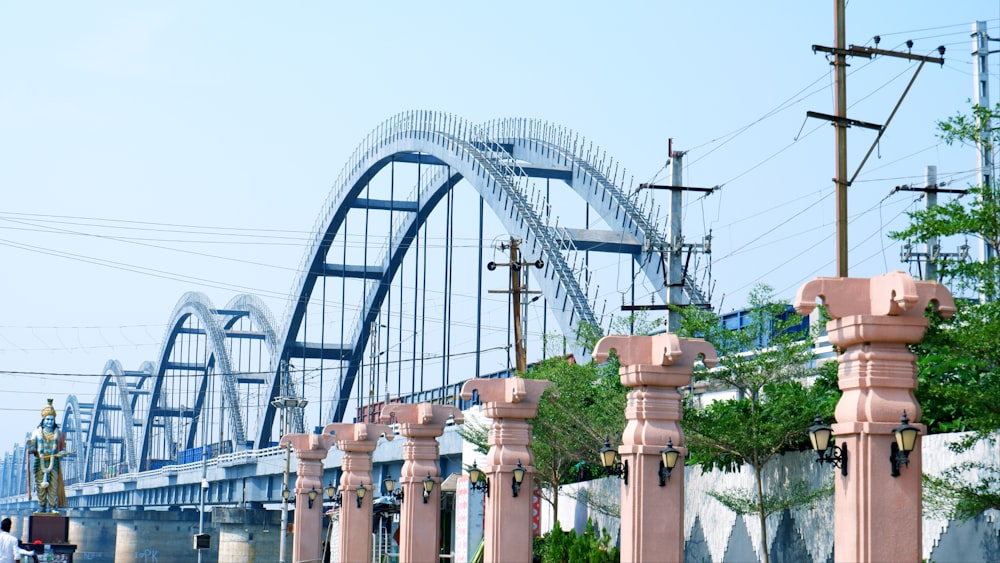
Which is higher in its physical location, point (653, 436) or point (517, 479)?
point (653, 436)

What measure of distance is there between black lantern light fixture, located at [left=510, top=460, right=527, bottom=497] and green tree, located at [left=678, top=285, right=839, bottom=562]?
9.70ft

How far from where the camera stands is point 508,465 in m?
23.2

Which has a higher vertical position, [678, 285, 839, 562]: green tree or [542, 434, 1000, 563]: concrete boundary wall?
[678, 285, 839, 562]: green tree

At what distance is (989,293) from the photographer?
16.4 meters

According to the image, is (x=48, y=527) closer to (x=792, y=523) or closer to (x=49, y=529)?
(x=49, y=529)

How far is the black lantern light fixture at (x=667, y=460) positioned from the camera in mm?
18531

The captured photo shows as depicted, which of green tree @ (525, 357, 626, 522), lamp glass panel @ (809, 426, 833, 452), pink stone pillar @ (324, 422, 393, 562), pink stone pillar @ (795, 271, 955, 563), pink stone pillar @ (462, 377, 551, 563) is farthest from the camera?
pink stone pillar @ (324, 422, 393, 562)

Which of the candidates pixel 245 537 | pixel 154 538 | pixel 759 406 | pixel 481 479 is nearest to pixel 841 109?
pixel 759 406

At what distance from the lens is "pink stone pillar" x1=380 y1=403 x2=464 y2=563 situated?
27984 mm

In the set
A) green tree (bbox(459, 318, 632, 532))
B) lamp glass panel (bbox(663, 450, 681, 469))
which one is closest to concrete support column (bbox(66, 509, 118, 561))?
green tree (bbox(459, 318, 632, 532))

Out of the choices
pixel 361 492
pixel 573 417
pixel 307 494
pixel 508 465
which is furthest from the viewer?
pixel 307 494

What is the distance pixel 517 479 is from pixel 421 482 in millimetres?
5753

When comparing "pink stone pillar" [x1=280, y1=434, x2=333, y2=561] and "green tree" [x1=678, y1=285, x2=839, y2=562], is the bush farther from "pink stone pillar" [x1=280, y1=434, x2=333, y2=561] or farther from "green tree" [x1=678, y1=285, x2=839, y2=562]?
"pink stone pillar" [x1=280, y1=434, x2=333, y2=561]

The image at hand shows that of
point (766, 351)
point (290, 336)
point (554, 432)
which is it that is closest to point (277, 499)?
point (290, 336)
